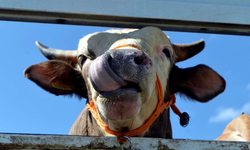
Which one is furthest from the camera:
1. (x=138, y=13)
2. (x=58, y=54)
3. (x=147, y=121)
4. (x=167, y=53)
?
(x=58, y=54)

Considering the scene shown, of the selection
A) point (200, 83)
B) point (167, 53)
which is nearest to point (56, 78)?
point (167, 53)

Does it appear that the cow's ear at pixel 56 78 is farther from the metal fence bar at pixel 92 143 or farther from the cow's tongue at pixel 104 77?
the metal fence bar at pixel 92 143

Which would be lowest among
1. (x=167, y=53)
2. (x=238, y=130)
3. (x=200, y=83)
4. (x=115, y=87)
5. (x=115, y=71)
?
(x=238, y=130)

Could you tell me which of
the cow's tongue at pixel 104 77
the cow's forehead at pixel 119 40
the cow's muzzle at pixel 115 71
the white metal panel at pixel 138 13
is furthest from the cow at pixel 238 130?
the cow's tongue at pixel 104 77

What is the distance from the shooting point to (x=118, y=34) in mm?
4078

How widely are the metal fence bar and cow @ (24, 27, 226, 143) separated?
54 cm

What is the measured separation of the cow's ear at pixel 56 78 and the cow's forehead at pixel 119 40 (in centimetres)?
49

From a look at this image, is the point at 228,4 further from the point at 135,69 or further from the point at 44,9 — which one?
the point at 44,9

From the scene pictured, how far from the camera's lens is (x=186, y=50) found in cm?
488

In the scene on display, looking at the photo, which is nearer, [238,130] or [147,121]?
[147,121]

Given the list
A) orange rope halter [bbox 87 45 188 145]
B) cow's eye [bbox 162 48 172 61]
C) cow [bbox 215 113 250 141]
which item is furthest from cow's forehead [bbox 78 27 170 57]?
cow [bbox 215 113 250 141]

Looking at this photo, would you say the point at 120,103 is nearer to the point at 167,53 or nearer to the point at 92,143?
the point at 92,143

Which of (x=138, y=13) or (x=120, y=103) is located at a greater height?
(x=138, y=13)

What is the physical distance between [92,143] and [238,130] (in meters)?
6.74
